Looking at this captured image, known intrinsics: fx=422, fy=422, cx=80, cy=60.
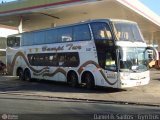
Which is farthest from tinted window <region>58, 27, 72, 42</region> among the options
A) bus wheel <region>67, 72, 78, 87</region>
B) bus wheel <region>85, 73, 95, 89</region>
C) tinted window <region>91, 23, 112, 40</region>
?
bus wheel <region>85, 73, 95, 89</region>

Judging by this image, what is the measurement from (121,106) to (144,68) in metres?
6.24

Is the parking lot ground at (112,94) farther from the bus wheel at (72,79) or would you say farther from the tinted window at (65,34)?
the tinted window at (65,34)

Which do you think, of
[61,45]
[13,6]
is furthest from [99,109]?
[13,6]

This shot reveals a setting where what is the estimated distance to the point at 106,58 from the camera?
68.0 feet

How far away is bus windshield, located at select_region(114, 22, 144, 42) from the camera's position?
20638 millimetres

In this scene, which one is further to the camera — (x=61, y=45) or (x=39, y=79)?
(x=39, y=79)

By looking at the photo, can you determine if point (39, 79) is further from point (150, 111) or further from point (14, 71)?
point (150, 111)

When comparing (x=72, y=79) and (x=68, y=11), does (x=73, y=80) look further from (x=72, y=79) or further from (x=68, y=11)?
(x=68, y=11)

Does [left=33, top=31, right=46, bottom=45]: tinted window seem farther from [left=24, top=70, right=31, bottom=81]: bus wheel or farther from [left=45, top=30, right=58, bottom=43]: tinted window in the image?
[left=24, top=70, right=31, bottom=81]: bus wheel

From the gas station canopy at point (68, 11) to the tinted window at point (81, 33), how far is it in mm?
5140

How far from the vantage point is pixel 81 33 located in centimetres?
2256

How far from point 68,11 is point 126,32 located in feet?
38.9

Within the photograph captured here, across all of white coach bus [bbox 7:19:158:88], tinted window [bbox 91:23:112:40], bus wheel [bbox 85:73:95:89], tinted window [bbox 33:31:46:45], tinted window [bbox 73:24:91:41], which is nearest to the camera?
white coach bus [bbox 7:19:158:88]

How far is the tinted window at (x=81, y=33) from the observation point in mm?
22016
